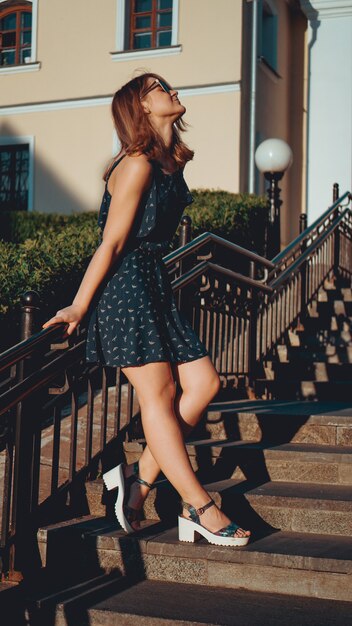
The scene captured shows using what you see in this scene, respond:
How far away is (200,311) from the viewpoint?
6.00 m

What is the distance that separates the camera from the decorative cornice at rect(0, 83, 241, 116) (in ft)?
49.4

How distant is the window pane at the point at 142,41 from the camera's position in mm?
16188

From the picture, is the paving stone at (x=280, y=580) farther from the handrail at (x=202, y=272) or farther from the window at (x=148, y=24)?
the window at (x=148, y=24)

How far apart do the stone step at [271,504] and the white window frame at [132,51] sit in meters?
12.1

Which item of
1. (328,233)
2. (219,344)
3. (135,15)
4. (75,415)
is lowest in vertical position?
(75,415)

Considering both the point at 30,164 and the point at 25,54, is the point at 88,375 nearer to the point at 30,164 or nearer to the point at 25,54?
the point at 30,164

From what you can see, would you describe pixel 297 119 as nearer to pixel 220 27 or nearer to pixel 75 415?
pixel 220 27

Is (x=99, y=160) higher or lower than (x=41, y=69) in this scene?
lower

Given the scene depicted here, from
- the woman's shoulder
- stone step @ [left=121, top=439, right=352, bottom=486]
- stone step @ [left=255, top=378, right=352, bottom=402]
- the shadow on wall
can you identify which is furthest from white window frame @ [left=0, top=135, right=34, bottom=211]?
the woman's shoulder

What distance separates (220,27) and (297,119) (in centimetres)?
342

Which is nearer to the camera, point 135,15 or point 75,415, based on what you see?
point 75,415


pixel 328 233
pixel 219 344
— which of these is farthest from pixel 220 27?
pixel 219 344

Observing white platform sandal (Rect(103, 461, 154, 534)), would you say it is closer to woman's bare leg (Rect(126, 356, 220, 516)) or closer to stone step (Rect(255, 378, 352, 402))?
woman's bare leg (Rect(126, 356, 220, 516))

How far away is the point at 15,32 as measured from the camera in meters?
17.5
